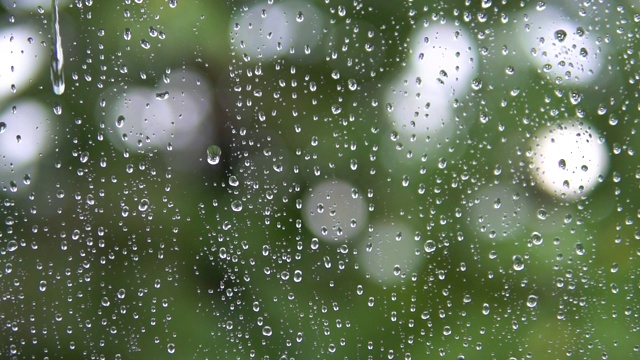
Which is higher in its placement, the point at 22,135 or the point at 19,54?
the point at 19,54

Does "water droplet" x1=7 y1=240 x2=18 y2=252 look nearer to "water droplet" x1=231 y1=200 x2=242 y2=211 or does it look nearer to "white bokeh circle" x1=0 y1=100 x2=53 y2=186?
"white bokeh circle" x1=0 y1=100 x2=53 y2=186

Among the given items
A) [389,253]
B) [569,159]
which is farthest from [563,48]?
[389,253]

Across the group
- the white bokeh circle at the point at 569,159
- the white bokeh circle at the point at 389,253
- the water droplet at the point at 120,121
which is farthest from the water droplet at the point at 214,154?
the white bokeh circle at the point at 569,159

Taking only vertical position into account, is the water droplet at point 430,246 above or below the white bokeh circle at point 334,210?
below

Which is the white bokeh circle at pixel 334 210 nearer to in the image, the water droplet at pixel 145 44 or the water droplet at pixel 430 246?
the water droplet at pixel 430 246

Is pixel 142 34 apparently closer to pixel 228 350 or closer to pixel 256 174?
pixel 256 174

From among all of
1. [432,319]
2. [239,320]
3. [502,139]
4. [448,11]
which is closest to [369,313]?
[432,319]

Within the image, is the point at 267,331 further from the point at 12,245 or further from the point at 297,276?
the point at 12,245
